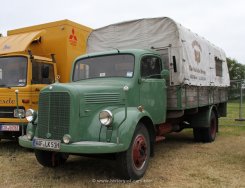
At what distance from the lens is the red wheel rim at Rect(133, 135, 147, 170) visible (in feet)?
17.7

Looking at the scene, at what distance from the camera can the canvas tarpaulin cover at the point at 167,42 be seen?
7211mm

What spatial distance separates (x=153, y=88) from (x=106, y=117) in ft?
5.91

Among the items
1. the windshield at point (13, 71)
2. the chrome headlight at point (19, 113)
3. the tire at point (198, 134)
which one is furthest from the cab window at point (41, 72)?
the tire at point (198, 134)

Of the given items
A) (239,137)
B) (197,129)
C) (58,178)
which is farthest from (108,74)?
(239,137)

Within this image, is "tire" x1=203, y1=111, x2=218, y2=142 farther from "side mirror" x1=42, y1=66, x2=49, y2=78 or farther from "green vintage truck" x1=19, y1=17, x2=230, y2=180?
"side mirror" x1=42, y1=66, x2=49, y2=78

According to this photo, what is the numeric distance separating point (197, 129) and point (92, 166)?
3.88 metres

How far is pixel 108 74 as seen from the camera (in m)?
6.34

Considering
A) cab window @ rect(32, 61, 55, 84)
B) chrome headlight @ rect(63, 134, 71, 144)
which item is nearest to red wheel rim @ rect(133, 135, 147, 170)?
chrome headlight @ rect(63, 134, 71, 144)

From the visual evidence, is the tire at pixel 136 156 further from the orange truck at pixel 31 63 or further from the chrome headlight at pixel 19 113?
the chrome headlight at pixel 19 113

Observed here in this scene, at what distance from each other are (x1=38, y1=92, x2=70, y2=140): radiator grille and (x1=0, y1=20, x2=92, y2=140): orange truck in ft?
5.05

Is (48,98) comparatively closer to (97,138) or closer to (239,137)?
(97,138)

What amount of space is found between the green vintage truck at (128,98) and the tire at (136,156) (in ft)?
0.05

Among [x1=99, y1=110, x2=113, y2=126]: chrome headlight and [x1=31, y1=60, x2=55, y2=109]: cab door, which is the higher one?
[x1=31, y1=60, x2=55, y2=109]: cab door

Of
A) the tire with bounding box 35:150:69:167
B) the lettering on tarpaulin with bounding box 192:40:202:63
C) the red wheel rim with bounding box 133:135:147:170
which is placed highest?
the lettering on tarpaulin with bounding box 192:40:202:63
